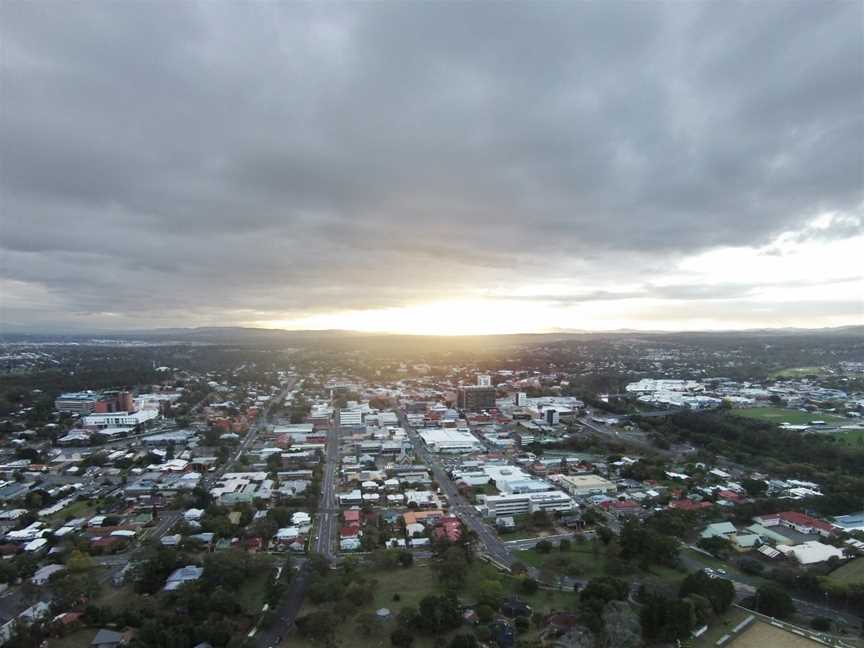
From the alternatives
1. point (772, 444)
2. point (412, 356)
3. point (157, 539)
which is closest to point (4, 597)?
point (157, 539)

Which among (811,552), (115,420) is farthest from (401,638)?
(115,420)

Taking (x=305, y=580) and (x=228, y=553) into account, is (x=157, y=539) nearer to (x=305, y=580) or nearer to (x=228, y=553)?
(x=228, y=553)

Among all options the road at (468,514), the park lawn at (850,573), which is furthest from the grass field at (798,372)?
the park lawn at (850,573)

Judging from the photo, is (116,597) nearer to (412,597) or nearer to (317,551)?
(317,551)

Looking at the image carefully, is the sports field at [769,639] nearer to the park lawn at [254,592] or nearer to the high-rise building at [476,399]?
the park lawn at [254,592]

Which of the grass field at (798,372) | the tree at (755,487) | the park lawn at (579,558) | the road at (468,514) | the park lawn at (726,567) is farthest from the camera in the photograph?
the grass field at (798,372)
